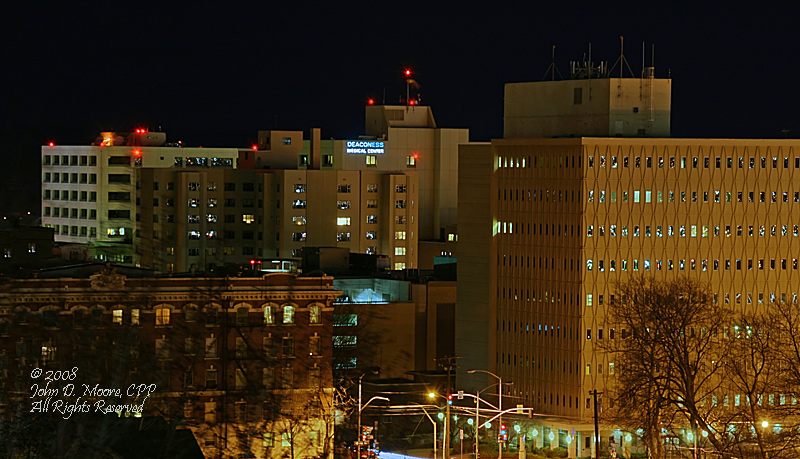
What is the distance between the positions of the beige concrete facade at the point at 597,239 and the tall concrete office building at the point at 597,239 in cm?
5

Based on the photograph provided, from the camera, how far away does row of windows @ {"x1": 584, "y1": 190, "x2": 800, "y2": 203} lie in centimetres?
6938

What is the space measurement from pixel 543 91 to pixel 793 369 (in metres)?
29.5

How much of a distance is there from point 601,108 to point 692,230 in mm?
8241

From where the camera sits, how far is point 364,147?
10650 centimetres

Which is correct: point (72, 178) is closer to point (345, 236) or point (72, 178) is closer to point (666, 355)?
point (345, 236)

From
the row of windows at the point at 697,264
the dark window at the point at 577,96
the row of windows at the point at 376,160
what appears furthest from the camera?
the row of windows at the point at 376,160

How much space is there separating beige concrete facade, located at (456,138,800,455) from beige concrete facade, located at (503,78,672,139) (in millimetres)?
3739

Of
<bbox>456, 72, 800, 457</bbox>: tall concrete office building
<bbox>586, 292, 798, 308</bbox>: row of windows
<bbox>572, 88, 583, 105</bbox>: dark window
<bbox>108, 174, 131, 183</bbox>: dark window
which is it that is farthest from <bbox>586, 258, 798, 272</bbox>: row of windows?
<bbox>108, 174, 131, 183</bbox>: dark window

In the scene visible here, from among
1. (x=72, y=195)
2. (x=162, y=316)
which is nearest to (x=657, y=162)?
(x=72, y=195)

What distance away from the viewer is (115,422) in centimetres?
1253

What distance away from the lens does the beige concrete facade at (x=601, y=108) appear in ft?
241

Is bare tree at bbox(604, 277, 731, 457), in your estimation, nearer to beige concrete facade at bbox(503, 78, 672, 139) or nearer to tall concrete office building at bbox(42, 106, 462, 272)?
beige concrete facade at bbox(503, 78, 672, 139)

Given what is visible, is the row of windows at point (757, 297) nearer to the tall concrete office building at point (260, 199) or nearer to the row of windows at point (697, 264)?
the row of windows at point (697, 264)

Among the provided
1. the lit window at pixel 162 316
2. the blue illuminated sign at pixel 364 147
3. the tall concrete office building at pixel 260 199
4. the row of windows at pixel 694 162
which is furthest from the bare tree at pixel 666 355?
the blue illuminated sign at pixel 364 147
